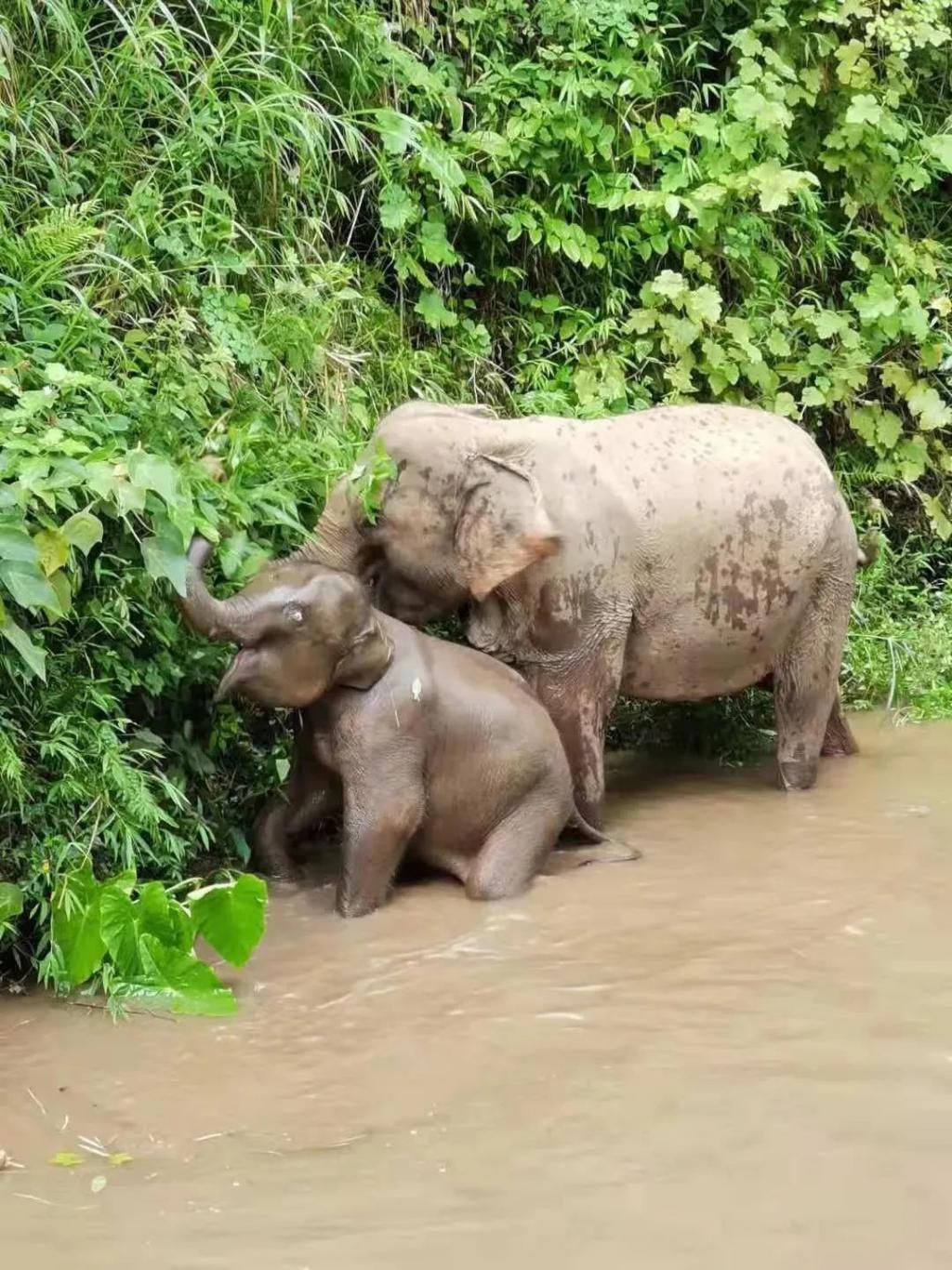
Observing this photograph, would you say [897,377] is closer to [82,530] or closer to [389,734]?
[389,734]

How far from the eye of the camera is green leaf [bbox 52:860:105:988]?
413 cm

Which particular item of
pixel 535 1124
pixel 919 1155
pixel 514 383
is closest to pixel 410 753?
pixel 535 1124

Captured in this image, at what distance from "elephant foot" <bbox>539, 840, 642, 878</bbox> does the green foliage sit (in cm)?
118

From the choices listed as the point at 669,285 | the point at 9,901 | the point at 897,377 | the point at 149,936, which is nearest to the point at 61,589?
the point at 9,901

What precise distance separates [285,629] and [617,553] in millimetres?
1205

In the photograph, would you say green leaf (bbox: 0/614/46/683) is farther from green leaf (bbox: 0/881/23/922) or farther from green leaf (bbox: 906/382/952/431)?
green leaf (bbox: 906/382/952/431)

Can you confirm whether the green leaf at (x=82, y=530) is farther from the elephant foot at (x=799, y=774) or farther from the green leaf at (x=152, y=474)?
the elephant foot at (x=799, y=774)

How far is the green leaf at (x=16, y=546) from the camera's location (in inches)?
163

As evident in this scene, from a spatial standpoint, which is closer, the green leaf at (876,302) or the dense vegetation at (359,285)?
the dense vegetation at (359,285)

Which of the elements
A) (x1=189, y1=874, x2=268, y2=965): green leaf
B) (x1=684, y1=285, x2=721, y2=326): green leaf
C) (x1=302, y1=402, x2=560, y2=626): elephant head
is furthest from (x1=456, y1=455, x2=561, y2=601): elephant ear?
(x1=684, y1=285, x2=721, y2=326): green leaf

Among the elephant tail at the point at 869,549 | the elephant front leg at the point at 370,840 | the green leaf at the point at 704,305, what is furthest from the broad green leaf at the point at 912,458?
the elephant front leg at the point at 370,840

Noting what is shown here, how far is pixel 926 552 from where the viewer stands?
26.4 ft

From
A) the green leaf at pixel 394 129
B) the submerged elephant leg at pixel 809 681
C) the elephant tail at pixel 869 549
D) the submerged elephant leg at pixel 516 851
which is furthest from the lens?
the green leaf at pixel 394 129

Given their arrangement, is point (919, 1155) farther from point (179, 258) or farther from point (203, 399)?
point (179, 258)
